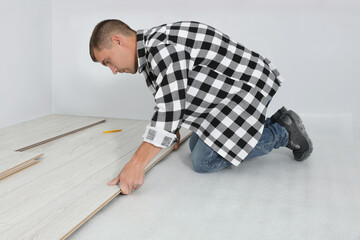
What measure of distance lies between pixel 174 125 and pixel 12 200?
830 millimetres

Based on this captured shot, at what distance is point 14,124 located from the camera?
11.3ft

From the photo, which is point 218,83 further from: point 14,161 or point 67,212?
point 14,161

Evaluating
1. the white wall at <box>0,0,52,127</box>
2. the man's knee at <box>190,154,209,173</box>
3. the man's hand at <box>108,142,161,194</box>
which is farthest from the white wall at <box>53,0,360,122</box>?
the man's hand at <box>108,142,161,194</box>

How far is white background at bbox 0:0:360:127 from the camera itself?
333cm

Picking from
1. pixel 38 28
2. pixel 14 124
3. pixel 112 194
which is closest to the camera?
pixel 112 194

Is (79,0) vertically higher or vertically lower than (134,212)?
higher

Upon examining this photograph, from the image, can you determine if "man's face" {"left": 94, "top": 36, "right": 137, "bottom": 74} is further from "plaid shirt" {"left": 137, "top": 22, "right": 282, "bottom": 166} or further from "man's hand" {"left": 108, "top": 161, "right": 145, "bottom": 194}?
"man's hand" {"left": 108, "top": 161, "right": 145, "bottom": 194}

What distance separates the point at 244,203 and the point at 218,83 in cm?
64

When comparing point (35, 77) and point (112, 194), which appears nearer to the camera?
point (112, 194)

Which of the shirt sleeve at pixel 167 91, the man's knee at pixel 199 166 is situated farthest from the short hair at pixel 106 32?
the man's knee at pixel 199 166

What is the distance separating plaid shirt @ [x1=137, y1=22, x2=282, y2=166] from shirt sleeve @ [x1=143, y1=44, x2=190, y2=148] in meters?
0.03

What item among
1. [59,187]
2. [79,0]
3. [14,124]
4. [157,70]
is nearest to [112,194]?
[59,187]

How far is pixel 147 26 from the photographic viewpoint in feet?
12.2

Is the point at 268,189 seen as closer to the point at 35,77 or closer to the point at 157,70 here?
the point at 157,70
